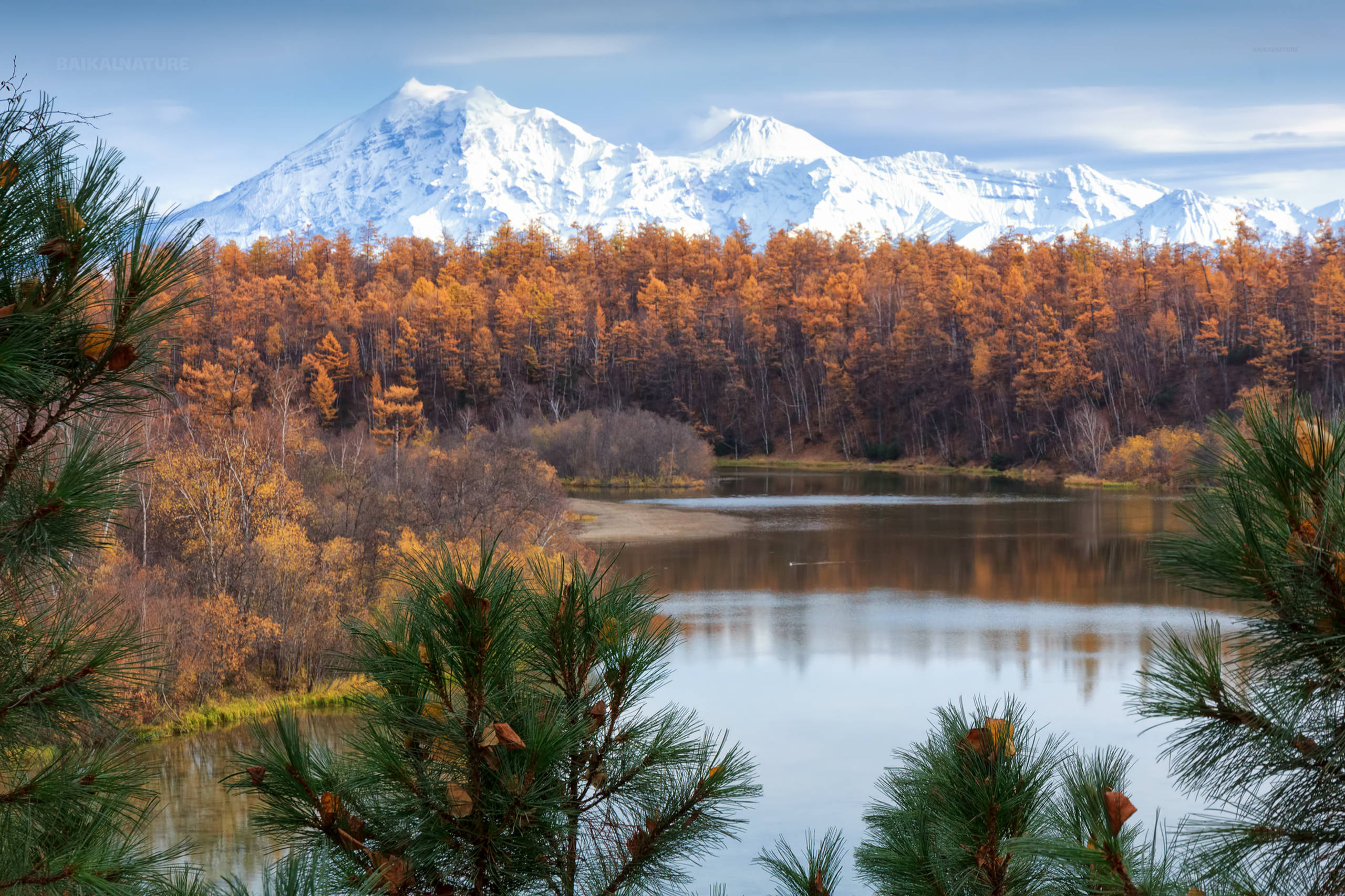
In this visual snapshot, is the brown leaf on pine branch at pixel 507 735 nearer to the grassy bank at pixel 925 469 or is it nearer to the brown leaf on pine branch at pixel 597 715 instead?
the brown leaf on pine branch at pixel 597 715

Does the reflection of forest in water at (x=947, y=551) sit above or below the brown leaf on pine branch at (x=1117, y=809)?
below

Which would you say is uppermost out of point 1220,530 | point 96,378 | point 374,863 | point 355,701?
point 96,378

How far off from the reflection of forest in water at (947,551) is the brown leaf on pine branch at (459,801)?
15.9m

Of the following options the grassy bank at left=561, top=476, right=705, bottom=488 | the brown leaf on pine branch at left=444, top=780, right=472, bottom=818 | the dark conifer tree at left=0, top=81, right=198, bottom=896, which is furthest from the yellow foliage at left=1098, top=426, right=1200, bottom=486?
the dark conifer tree at left=0, top=81, right=198, bottom=896

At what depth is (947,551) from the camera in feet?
86.5

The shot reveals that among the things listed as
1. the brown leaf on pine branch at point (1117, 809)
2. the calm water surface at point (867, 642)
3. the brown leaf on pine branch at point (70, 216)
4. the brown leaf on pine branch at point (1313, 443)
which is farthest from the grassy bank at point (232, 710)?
the brown leaf on pine branch at point (1313, 443)

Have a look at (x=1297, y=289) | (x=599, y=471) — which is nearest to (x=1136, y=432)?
(x=1297, y=289)

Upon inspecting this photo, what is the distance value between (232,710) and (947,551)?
1735 centimetres

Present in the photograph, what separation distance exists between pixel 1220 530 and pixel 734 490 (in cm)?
4108

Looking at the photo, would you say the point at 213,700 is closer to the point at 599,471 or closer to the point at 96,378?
the point at 96,378

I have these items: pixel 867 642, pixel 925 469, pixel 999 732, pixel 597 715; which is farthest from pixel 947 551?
pixel 925 469

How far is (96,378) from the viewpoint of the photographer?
209 centimetres

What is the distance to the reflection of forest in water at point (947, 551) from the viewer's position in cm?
2227

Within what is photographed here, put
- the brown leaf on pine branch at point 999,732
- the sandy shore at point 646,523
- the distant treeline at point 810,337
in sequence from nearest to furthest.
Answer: the brown leaf on pine branch at point 999,732, the sandy shore at point 646,523, the distant treeline at point 810,337
